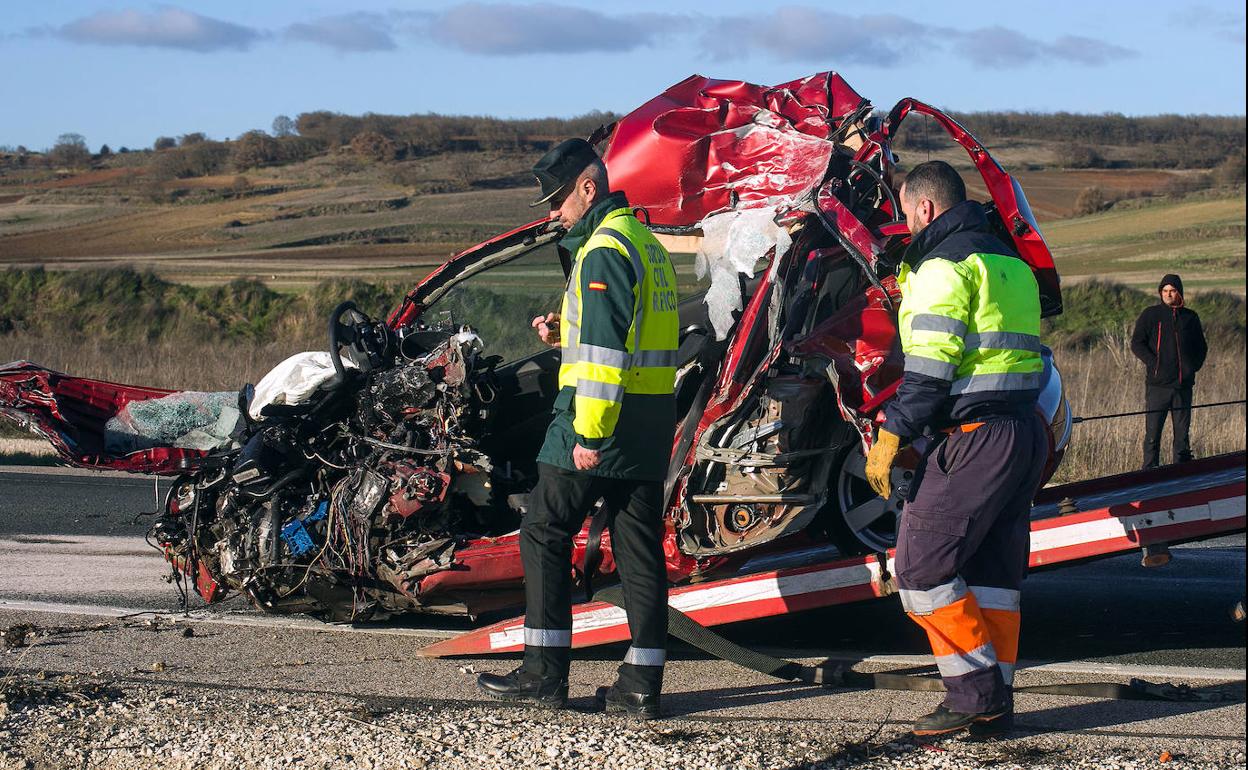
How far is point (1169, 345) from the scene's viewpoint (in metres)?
10.8

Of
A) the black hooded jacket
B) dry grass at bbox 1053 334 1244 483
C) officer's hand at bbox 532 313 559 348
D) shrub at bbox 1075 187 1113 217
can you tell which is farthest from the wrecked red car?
shrub at bbox 1075 187 1113 217

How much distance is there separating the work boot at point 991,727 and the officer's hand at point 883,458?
83cm

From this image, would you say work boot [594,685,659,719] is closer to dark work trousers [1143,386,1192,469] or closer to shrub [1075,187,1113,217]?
dark work trousers [1143,386,1192,469]

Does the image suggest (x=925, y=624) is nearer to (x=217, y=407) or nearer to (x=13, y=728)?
(x=13, y=728)

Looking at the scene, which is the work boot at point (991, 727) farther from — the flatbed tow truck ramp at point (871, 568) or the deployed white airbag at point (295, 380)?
the deployed white airbag at point (295, 380)

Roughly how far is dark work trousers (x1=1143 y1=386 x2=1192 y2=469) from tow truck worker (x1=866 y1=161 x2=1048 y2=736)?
6459 mm

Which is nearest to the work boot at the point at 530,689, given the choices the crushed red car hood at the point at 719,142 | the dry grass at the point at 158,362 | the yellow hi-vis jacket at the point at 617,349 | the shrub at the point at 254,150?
the yellow hi-vis jacket at the point at 617,349

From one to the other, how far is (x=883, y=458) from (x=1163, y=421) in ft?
23.2

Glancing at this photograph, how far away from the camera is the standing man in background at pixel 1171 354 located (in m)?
10.7

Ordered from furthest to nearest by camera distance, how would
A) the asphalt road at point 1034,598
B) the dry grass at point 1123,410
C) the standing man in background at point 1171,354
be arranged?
the dry grass at point 1123,410
the standing man in background at point 1171,354
the asphalt road at point 1034,598

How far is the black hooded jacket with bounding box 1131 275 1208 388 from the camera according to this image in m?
10.8

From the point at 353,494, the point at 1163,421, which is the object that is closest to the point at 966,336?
the point at 353,494

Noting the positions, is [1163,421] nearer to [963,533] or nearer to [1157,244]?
[963,533]

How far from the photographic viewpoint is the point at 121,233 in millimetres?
42875
